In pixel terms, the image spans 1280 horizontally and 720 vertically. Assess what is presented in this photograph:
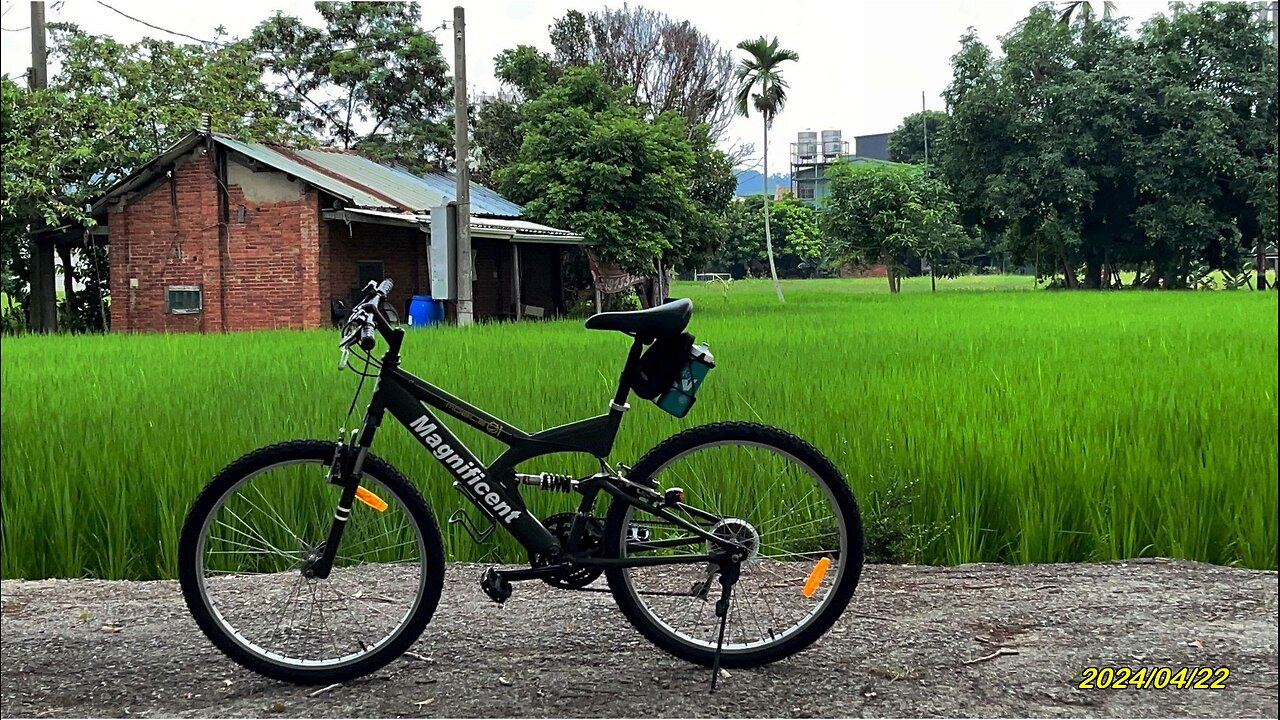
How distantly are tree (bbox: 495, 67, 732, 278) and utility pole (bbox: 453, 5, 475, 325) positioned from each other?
4.94m

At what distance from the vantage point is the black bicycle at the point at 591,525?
2.54 meters

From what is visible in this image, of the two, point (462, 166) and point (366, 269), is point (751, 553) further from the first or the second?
point (366, 269)

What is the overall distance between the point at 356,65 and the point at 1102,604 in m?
22.4

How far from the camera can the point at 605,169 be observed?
18.0 meters

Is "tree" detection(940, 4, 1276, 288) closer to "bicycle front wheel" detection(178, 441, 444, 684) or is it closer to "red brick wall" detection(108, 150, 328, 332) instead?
"red brick wall" detection(108, 150, 328, 332)

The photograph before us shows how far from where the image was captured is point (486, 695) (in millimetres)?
2494

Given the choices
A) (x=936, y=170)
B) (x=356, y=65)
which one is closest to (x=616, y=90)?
(x=356, y=65)

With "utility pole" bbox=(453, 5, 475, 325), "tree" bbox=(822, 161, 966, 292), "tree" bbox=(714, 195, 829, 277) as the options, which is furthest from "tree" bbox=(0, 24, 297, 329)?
"tree" bbox=(714, 195, 829, 277)

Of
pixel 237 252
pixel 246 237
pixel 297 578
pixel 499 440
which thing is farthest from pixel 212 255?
pixel 499 440

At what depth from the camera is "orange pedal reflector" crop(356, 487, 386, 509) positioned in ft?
8.50

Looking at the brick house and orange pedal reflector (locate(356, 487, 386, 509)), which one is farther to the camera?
the brick house

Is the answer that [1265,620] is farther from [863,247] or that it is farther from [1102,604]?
[863,247]

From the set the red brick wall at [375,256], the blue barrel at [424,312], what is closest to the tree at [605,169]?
the red brick wall at [375,256]

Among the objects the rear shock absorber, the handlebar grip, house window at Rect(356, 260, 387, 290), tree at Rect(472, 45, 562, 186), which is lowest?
the rear shock absorber
